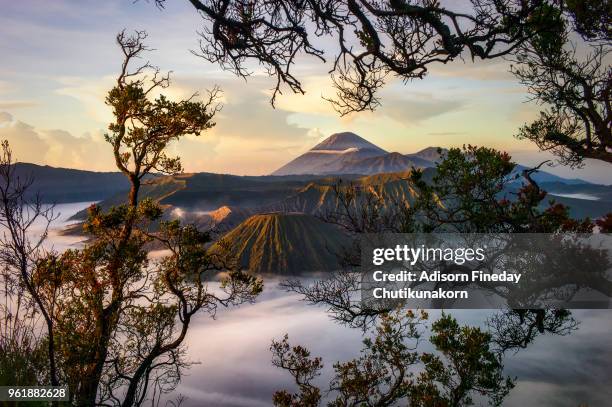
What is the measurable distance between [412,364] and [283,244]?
18241 cm

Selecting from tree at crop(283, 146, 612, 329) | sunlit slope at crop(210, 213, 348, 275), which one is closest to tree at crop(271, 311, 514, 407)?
tree at crop(283, 146, 612, 329)

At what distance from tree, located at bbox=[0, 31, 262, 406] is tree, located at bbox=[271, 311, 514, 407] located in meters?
3.01

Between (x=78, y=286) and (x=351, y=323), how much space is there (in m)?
6.41

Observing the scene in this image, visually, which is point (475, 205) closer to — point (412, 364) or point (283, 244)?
point (412, 364)

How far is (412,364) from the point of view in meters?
12.8

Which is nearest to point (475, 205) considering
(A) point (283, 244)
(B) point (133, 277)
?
(B) point (133, 277)

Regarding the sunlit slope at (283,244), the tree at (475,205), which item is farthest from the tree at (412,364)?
the sunlit slope at (283,244)

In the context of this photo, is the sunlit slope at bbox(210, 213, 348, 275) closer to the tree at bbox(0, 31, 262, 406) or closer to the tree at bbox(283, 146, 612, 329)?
the tree at bbox(0, 31, 262, 406)

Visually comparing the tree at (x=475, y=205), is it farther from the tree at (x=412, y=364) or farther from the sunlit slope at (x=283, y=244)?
the sunlit slope at (x=283, y=244)

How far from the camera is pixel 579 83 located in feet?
36.8

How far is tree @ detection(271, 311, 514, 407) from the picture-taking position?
11.8 metres

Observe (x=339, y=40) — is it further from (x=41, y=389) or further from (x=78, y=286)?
(x=78, y=286)

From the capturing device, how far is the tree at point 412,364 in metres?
11.8

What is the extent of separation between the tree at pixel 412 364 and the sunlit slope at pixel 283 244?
171 meters
